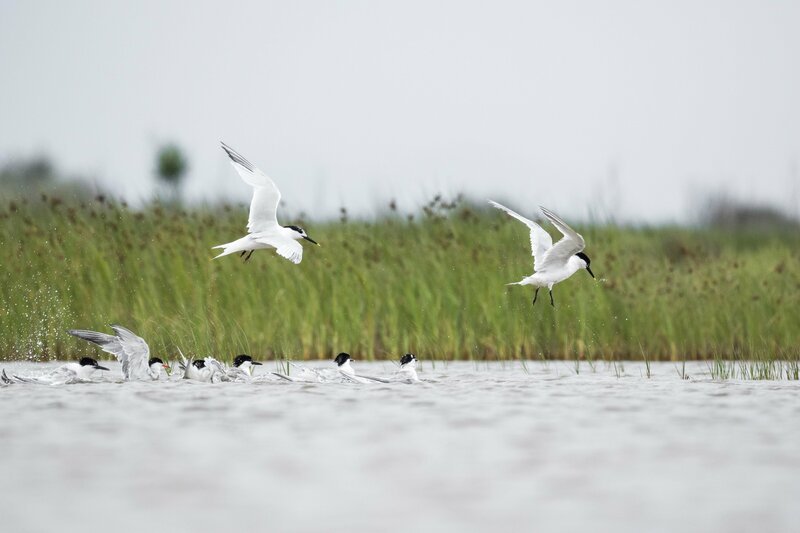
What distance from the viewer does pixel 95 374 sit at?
34.6ft

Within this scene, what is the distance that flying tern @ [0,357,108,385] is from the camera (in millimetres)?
9203

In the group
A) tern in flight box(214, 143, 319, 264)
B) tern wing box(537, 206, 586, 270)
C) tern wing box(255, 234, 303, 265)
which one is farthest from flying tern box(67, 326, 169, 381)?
tern wing box(537, 206, 586, 270)

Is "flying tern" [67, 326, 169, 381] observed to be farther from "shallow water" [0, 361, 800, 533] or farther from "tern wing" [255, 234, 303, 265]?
"tern wing" [255, 234, 303, 265]

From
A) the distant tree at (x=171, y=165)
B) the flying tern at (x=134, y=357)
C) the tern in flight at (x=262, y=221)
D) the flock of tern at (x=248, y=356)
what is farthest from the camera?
the distant tree at (x=171, y=165)

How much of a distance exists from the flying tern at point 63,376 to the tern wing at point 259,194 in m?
1.94

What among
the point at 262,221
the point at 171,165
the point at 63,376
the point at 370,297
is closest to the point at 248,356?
the point at 262,221

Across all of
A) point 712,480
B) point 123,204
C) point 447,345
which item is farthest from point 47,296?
point 712,480

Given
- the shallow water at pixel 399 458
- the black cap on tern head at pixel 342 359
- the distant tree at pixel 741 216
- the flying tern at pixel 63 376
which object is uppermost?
the distant tree at pixel 741 216

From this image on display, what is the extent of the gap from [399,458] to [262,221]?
5.13 meters

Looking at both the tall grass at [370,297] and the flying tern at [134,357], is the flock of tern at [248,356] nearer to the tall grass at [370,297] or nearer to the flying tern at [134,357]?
the flying tern at [134,357]

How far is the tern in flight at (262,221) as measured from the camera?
10023 mm

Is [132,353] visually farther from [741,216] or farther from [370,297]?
[741,216]

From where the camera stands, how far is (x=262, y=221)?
414 inches

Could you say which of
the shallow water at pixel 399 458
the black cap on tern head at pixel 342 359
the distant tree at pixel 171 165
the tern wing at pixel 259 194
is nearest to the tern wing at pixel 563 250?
the shallow water at pixel 399 458
